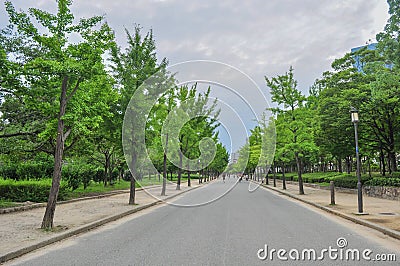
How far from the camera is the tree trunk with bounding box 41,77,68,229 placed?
32.7 ft

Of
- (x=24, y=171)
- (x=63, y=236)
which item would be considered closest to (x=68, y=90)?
(x=63, y=236)

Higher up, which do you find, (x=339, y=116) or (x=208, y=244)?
(x=339, y=116)

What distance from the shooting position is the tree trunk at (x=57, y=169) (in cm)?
996

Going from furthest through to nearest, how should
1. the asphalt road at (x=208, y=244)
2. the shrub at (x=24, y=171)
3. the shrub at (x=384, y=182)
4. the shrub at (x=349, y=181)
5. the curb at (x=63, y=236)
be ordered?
1. the shrub at (x=349, y=181)
2. the shrub at (x=24, y=171)
3. the shrub at (x=384, y=182)
4. the curb at (x=63, y=236)
5. the asphalt road at (x=208, y=244)

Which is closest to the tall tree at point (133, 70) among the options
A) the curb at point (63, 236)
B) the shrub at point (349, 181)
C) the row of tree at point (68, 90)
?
the row of tree at point (68, 90)

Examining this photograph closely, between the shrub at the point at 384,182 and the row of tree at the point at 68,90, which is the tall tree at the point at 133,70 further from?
the shrub at the point at 384,182

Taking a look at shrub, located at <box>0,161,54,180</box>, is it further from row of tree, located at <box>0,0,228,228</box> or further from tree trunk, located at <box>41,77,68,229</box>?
tree trunk, located at <box>41,77,68,229</box>

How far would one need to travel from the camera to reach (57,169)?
10.4 m

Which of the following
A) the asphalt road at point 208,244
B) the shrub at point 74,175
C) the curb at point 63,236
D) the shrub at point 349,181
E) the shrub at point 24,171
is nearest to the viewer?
the asphalt road at point 208,244

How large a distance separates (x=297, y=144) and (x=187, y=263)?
2013cm

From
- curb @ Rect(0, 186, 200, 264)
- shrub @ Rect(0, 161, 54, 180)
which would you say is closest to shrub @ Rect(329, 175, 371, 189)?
curb @ Rect(0, 186, 200, 264)

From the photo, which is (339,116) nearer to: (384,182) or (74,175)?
(384,182)

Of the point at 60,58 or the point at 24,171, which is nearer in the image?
the point at 60,58

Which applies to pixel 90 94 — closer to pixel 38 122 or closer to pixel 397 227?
pixel 38 122
